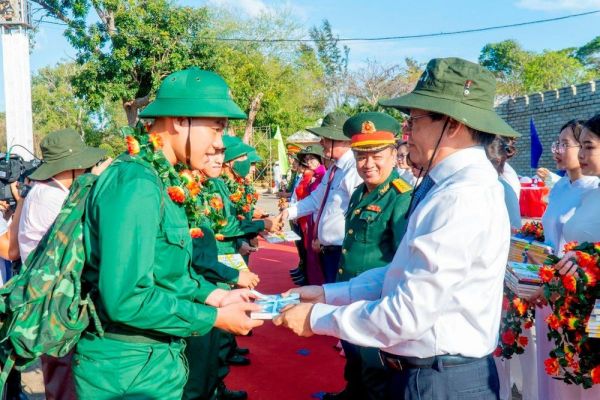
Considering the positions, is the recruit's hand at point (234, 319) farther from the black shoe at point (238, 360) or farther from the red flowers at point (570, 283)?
the black shoe at point (238, 360)

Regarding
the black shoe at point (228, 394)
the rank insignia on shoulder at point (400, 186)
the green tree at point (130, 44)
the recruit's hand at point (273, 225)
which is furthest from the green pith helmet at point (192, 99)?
the green tree at point (130, 44)

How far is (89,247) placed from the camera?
1.86 meters

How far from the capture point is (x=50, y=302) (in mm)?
1825

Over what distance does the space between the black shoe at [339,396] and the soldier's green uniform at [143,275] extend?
1.89 metres

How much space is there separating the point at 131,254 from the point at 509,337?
2719 mm

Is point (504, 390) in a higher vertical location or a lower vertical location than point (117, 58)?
lower

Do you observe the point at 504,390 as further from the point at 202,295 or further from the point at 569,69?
the point at 569,69

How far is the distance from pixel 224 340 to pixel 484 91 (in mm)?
3192

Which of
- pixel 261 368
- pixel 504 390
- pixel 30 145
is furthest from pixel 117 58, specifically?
pixel 504 390

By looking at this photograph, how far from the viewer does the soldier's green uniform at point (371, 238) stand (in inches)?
131

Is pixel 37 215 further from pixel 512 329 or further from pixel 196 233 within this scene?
pixel 512 329

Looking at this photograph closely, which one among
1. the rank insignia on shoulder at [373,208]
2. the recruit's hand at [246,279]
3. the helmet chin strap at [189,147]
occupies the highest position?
the helmet chin strap at [189,147]

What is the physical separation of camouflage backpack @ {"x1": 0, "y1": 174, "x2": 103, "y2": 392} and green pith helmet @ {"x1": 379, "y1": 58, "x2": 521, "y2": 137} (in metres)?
1.31

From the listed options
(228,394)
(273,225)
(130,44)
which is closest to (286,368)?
(228,394)
